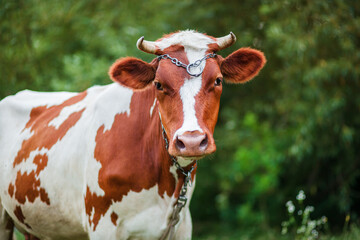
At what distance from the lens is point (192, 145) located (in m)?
2.49

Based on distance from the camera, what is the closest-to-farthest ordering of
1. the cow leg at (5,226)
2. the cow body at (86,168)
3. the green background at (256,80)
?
the cow body at (86,168) < the cow leg at (5,226) < the green background at (256,80)

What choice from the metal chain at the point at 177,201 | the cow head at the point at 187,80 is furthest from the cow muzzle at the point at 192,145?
the metal chain at the point at 177,201

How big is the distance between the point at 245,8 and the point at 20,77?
4296 mm

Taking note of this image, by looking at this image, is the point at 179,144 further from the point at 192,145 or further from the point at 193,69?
the point at 193,69

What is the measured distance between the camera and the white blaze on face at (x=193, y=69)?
2590 mm

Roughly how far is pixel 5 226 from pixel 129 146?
189cm

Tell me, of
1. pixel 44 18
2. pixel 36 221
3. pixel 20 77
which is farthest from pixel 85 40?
pixel 36 221

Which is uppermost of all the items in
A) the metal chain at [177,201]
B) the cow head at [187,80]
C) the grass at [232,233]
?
the cow head at [187,80]

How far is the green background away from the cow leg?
2694mm

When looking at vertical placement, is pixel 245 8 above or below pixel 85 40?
above

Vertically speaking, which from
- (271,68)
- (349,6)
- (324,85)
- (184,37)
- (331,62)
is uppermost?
(184,37)

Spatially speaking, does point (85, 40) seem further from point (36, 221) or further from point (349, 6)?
point (36, 221)

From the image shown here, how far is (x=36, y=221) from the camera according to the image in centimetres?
365

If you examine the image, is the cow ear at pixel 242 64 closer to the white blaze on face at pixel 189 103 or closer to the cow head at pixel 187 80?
the cow head at pixel 187 80
